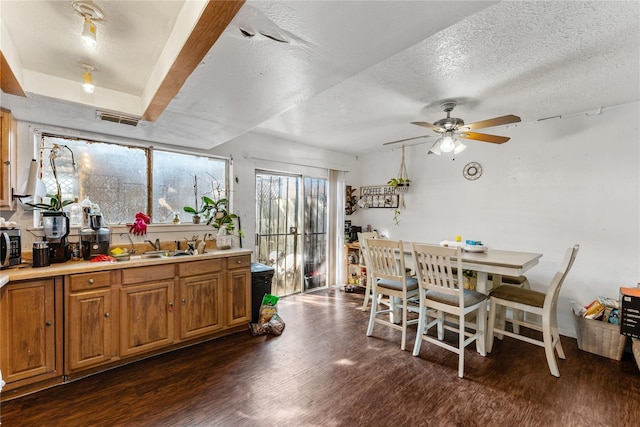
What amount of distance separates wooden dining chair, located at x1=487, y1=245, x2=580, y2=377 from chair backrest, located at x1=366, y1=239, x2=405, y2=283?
0.93 m

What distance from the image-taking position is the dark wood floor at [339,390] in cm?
182

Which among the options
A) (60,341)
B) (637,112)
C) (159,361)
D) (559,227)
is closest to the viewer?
(60,341)

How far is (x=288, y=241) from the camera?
4.47 metres

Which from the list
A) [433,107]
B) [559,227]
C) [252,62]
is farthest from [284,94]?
[559,227]

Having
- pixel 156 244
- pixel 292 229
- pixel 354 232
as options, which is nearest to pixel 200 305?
pixel 156 244

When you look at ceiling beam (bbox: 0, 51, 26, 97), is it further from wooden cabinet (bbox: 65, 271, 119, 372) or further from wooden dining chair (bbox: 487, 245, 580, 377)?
wooden dining chair (bbox: 487, 245, 580, 377)

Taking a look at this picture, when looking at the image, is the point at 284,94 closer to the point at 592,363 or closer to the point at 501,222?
the point at 501,222

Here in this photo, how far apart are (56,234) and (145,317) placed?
101cm

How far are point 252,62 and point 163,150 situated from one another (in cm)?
222

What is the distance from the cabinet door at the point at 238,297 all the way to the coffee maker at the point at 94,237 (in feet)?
3.81

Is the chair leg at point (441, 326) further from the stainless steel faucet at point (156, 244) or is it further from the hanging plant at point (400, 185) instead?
the stainless steel faucet at point (156, 244)

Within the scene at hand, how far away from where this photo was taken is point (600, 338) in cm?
261

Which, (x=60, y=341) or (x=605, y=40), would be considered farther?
(x=60, y=341)

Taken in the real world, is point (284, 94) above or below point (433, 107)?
below
